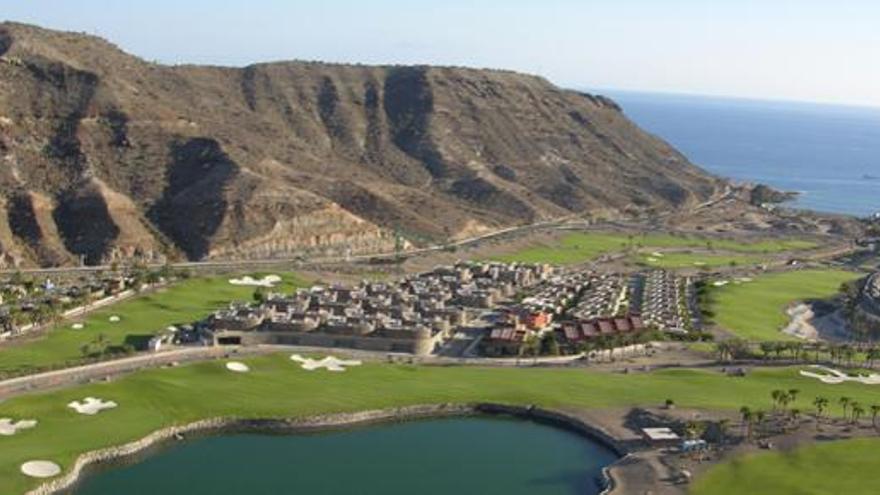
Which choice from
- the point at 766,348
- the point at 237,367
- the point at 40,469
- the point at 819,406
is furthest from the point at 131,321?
the point at 819,406

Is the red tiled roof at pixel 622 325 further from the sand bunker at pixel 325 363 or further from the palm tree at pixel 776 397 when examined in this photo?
the sand bunker at pixel 325 363

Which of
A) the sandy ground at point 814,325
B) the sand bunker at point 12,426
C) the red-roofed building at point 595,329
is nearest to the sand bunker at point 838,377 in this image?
the red-roofed building at point 595,329

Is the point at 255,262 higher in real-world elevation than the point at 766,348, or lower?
higher

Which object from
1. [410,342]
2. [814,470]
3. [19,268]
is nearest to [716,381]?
[814,470]

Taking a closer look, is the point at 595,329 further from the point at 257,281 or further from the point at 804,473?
the point at 257,281

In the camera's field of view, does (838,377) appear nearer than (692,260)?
Yes

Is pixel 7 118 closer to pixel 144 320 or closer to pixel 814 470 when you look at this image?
pixel 144 320
